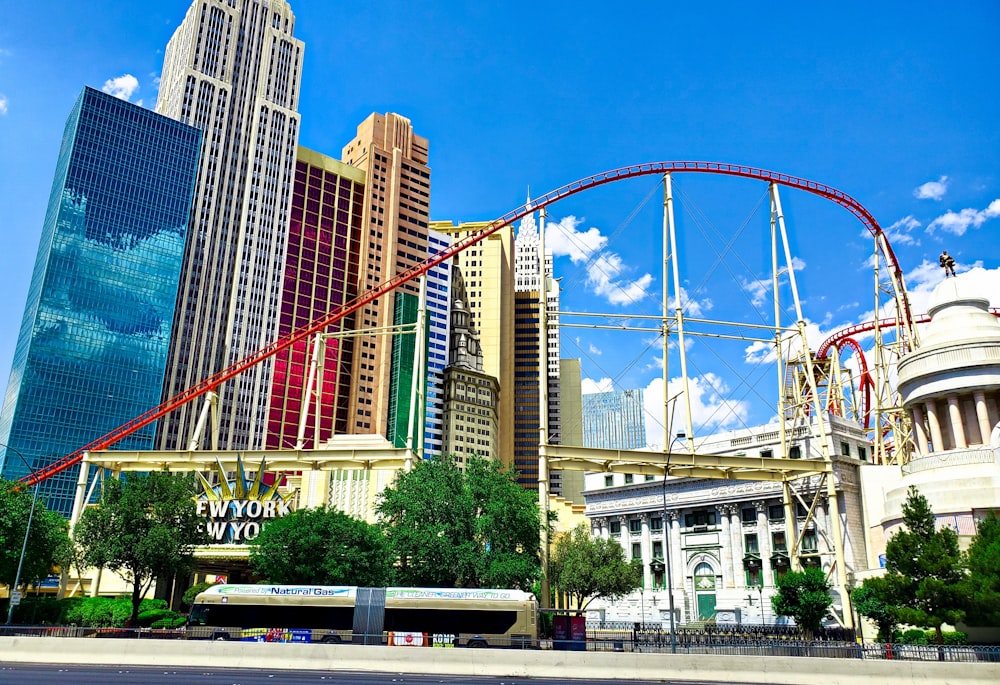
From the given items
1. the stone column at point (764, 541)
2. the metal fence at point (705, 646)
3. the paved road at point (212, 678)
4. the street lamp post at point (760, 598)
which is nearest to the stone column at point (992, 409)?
the stone column at point (764, 541)

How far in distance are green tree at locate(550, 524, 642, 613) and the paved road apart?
93.4 ft

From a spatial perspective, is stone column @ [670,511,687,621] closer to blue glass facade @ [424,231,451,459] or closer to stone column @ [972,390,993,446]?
stone column @ [972,390,993,446]

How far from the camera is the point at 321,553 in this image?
144 feet

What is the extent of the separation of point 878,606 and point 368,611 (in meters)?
26.3

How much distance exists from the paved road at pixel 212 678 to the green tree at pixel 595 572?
28477 mm

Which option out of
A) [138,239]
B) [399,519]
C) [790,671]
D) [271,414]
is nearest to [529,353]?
[271,414]

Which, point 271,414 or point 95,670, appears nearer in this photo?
point 95,670

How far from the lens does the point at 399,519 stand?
165ft

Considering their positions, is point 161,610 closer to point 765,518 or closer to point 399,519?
point 399,519

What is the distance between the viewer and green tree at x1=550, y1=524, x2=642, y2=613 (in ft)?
187

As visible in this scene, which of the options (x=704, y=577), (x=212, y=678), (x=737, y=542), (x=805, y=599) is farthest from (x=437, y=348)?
(x=212, y=678)

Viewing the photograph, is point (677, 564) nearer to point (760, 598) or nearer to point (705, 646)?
point (760, 598)

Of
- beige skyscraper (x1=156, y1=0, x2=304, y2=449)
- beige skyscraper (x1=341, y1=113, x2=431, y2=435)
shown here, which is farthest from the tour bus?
beige skyscraper (x1=341, y1=113, x2=431, y2=435)

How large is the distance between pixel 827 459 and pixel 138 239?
10347 centimetres
